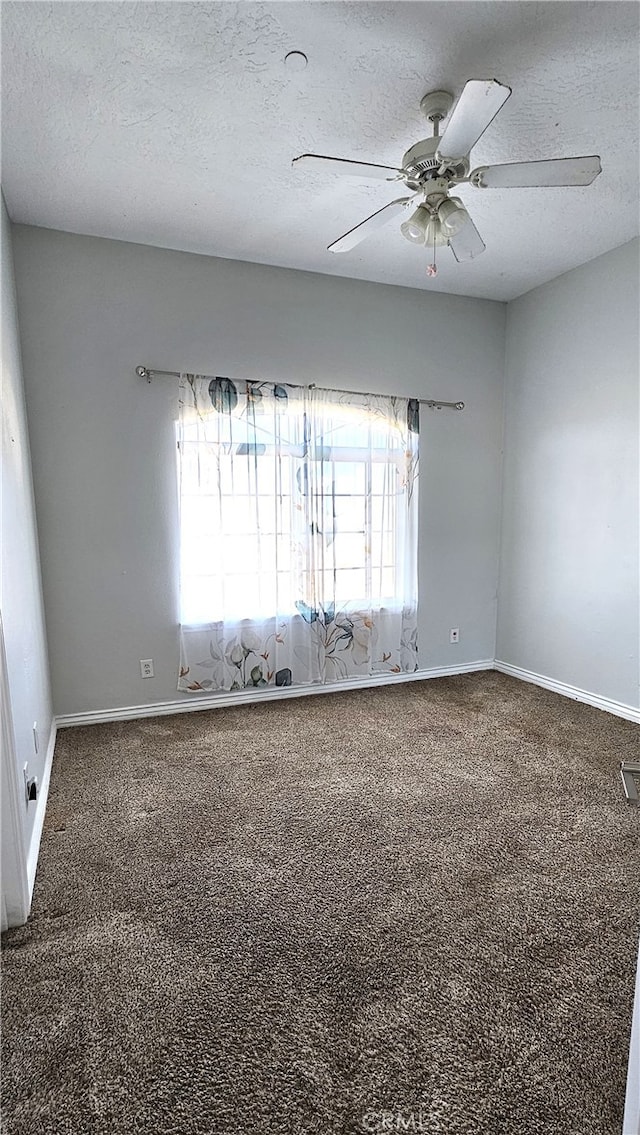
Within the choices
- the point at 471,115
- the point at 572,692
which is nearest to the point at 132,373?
the point at 471,115

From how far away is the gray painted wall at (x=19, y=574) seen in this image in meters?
1.90

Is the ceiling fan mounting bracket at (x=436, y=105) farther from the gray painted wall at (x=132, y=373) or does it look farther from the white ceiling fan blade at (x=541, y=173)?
the gray painted wall at (x=132, y=373)

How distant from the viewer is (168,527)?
3.25 metres

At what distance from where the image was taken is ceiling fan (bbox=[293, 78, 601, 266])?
1595 mm

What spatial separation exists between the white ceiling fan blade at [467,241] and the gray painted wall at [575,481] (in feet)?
4.40

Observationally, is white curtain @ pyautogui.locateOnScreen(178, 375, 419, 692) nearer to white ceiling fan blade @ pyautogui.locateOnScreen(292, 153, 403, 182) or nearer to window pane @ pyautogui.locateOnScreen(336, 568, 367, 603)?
window pane @ pyautogui.locateOnScreen(336, 568, 367, 603)

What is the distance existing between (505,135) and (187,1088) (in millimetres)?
3206

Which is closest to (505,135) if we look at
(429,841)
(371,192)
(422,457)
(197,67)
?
(371,192)

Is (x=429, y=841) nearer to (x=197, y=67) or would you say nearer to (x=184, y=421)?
(x=184, y=421)

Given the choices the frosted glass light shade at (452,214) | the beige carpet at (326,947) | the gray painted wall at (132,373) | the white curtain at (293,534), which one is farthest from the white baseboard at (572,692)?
the frosted glass light shade at (452,214)

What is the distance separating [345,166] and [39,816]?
8.88ft

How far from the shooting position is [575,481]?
3.54 m

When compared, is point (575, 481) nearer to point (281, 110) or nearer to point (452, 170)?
point (452, 170)

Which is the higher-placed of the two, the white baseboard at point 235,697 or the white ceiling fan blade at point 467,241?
the white ceiling fan blade at point 467,241
